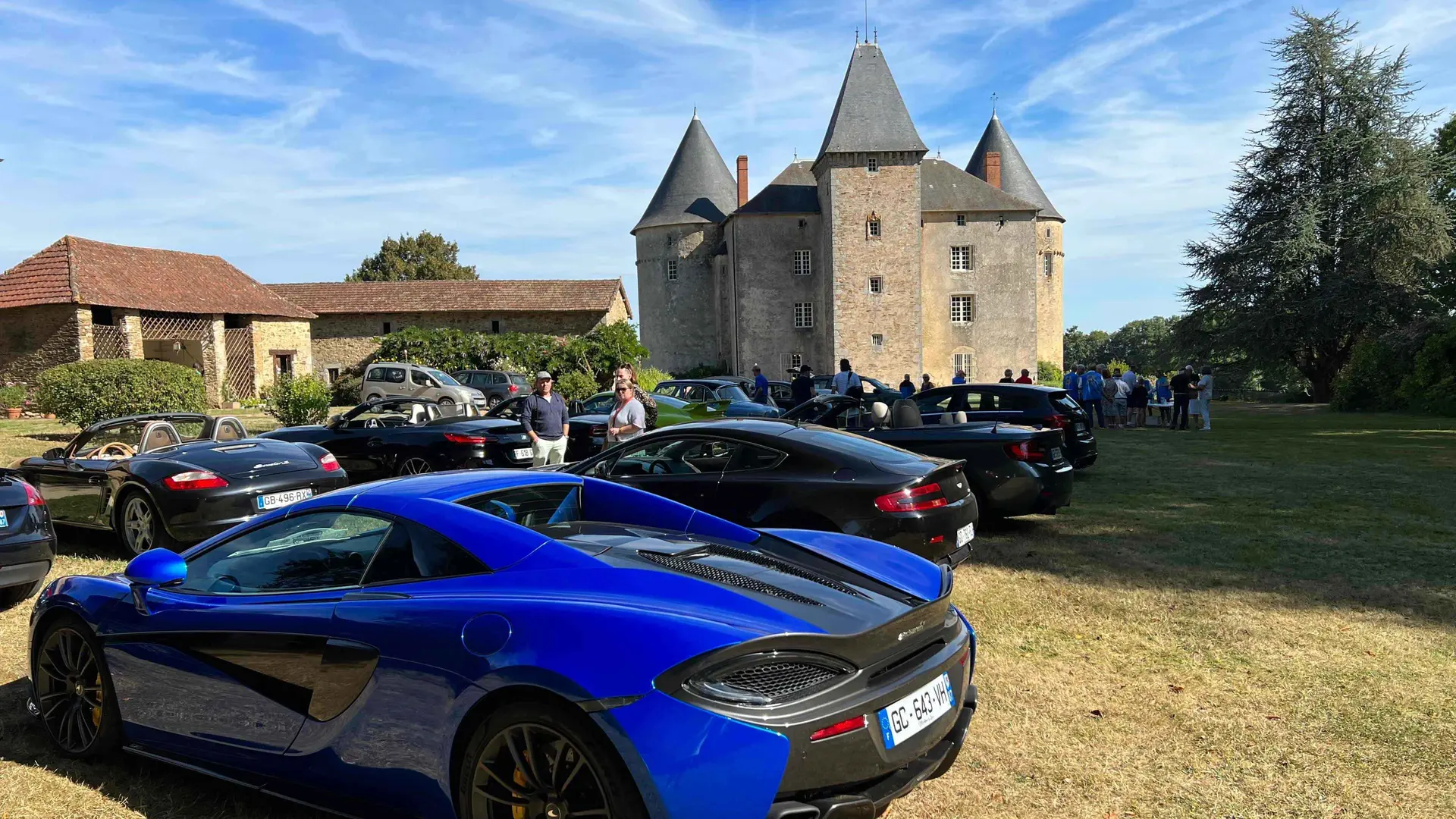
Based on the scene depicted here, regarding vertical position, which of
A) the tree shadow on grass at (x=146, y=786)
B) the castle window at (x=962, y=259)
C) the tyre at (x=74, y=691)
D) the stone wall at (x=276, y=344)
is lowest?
the tree shadow on grass at (x=146, y=786)

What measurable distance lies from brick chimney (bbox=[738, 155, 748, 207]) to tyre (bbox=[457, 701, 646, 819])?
174 feet

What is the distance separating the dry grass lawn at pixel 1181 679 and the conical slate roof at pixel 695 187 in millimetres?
46155

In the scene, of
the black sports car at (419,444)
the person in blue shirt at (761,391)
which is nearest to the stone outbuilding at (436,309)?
the person in blue shirt at (761,391)

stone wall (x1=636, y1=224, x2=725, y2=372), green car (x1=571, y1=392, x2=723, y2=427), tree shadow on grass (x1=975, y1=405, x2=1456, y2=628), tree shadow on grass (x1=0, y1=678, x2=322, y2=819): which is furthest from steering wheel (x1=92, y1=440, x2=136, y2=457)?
stone wall (x1=636, y1=224, x2=725, y2=372)

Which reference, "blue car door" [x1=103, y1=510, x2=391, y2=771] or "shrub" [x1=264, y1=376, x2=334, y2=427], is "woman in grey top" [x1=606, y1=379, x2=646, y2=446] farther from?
"shrub" [x1=264, y1=376, x2=334, y2=427]

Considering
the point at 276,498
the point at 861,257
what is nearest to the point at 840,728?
Answer: the point at 276,498

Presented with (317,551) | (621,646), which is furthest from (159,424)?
(621,646)

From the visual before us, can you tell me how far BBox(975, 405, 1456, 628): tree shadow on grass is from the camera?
278 inches

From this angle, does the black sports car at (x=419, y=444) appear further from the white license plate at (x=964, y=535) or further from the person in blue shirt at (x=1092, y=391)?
the person in blue shirt at (x=1092, y=391)

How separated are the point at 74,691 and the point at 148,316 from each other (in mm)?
36171

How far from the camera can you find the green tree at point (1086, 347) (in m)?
118

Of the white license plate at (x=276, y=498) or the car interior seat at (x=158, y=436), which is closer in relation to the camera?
the white license plate at (x=276, y=498)

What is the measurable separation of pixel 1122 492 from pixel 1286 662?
22.9ft

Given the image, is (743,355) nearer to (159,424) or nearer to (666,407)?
(666,407)
